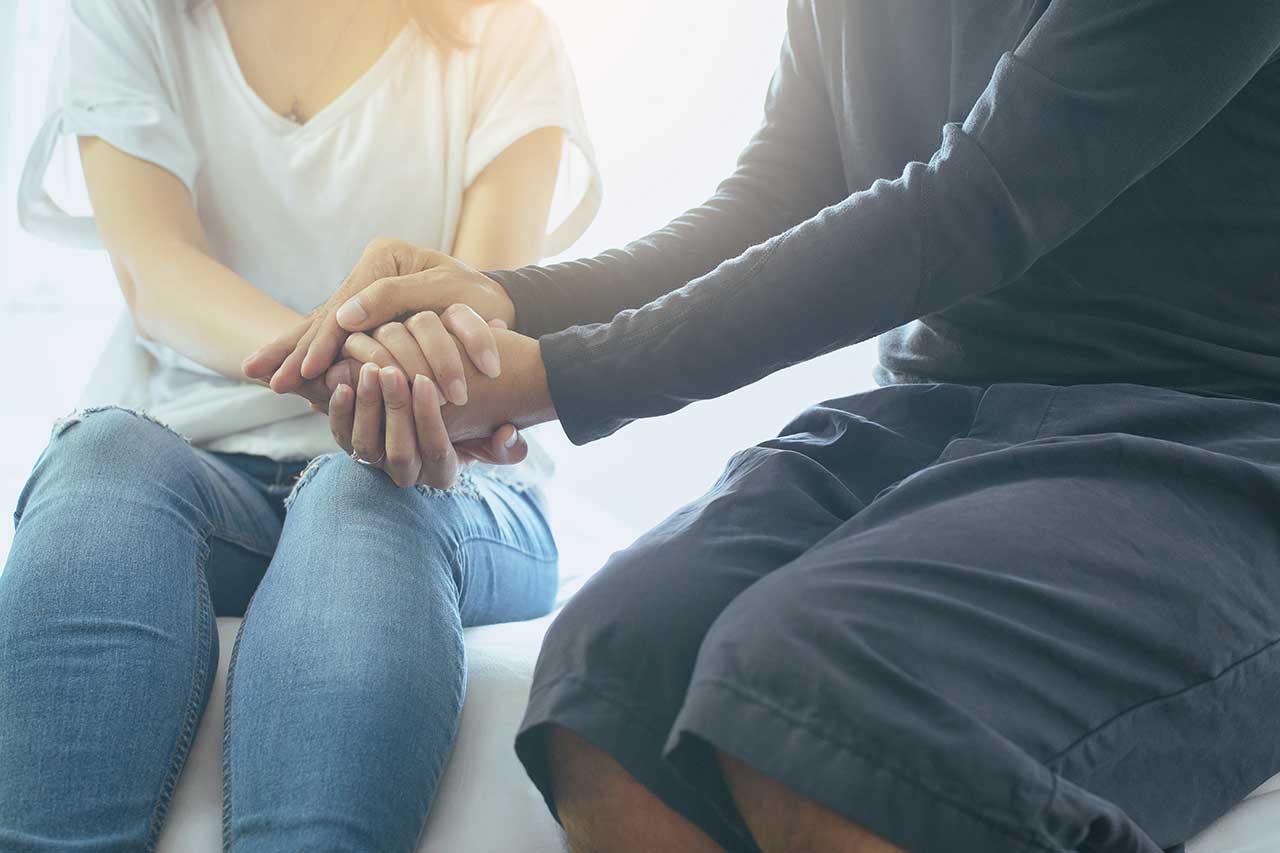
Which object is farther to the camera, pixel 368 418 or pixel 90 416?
pixel 90 416

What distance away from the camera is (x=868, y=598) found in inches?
23.2

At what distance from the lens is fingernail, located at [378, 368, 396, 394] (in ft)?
2.81

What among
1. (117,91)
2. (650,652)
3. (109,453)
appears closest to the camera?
(650,652)

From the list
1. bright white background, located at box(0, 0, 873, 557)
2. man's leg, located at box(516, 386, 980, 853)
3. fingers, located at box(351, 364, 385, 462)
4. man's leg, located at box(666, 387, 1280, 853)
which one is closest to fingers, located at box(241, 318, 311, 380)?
fingers, located at box(351, 364, 385, 462)

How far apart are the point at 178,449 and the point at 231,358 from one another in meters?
0.14

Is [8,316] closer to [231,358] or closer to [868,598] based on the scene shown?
[231,358]

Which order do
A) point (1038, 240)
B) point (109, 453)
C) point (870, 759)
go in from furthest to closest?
point (109, 453), point (1038, 240), point (870, 759)

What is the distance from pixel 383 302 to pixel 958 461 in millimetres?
485

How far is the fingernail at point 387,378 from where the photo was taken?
2.81ft

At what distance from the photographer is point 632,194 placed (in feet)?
6.63

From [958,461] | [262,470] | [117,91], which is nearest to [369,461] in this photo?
[262,470]

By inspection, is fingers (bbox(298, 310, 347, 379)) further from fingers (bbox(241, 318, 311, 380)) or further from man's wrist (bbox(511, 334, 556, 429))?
man's wrist (bbox(511, 334, 556, 429))

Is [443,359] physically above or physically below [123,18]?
below

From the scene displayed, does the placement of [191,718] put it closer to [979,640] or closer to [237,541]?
[237,541]
